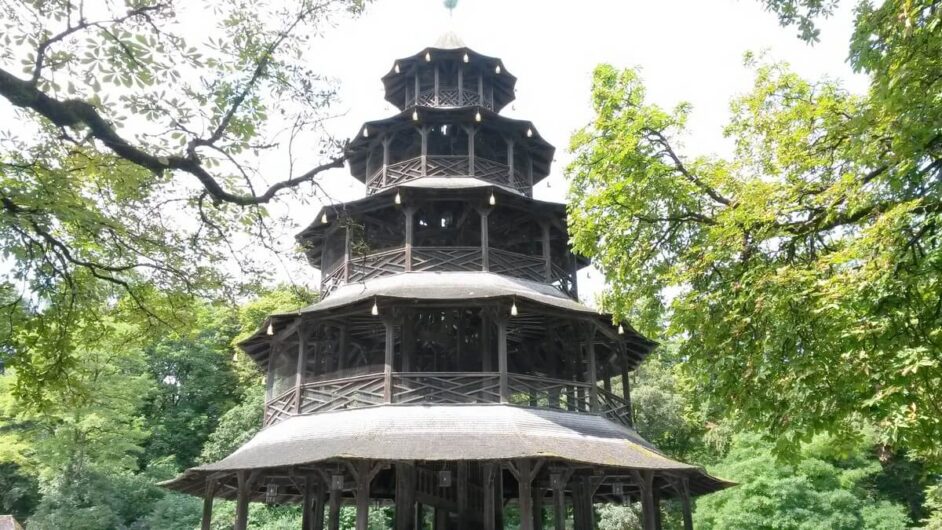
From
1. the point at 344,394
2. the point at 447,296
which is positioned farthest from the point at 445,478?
the point at 447,296

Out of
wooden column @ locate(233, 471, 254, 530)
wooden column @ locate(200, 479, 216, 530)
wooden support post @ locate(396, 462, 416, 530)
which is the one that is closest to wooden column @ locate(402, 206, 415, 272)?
wooden support post @ locate(396, 462, 416, 530)

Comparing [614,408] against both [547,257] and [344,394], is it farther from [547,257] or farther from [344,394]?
[344,394]

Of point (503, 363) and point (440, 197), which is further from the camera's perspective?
point (440, 197)

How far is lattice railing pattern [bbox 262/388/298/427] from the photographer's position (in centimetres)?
1735

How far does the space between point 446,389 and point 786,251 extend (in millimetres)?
8706

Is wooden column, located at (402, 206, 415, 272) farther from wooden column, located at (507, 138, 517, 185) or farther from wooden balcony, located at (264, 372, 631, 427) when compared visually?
wooden column, located at (507, 138, 517, 185)

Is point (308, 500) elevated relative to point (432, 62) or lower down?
lower down

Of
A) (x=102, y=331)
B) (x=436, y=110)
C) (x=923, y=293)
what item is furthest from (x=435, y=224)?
(x=923, y=293)

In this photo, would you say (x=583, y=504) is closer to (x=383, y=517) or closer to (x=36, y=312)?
(x=36, y=312)

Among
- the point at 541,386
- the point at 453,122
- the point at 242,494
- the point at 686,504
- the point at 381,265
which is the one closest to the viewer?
the point at 242,494

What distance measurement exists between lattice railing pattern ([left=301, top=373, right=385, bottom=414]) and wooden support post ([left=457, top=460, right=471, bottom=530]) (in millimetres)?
2812

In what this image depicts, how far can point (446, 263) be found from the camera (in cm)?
1878

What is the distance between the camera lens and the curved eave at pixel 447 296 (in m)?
16.3

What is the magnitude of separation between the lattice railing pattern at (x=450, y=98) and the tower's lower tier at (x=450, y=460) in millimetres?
11229
